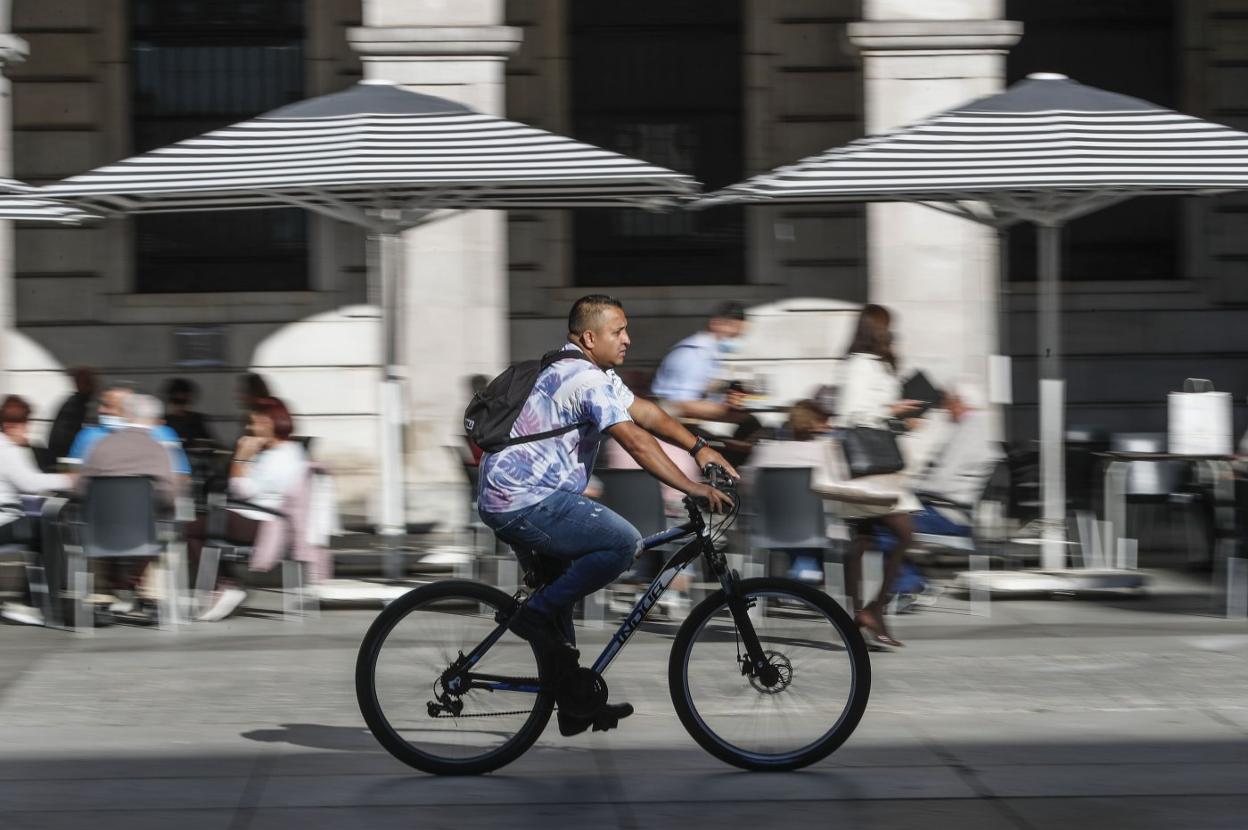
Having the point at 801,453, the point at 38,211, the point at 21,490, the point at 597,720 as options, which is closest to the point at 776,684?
the point at 597,720

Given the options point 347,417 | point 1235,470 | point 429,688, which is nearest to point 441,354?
point 347,417

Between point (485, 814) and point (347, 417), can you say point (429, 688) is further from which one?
point (347, 417)

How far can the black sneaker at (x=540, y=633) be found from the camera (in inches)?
250

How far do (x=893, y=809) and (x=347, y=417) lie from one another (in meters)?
9.82

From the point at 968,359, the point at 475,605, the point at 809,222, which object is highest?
the point at 809,222

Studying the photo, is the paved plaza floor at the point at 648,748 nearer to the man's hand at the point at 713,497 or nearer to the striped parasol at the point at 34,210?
the man's hand at the point at 713,497

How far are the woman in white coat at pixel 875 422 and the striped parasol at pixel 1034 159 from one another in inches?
41.9

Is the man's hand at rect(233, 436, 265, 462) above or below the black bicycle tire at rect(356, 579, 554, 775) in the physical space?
above

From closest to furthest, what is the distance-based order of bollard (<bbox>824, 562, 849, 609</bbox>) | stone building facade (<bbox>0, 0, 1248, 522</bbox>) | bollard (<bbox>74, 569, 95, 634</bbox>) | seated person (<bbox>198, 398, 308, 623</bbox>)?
bollard (<bbox>74, 569, 95, 634</bbox>), seated person (<bbox>198, 398, 308, 623</bbox>), bollard (<bbox>824, 562, 849, 609</bbox>), stone building facade (<bbox>0, 0, 1248, 522</bbox>)

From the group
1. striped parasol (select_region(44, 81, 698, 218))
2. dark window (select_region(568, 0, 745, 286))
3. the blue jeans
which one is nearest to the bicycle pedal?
the blue jeans

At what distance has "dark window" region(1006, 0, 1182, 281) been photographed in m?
15.9

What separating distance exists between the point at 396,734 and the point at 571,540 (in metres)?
0.94

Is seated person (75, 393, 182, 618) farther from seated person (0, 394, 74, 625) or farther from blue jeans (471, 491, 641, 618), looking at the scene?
blue jeans (471, 491, 641, 618)

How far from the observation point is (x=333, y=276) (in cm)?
1527
